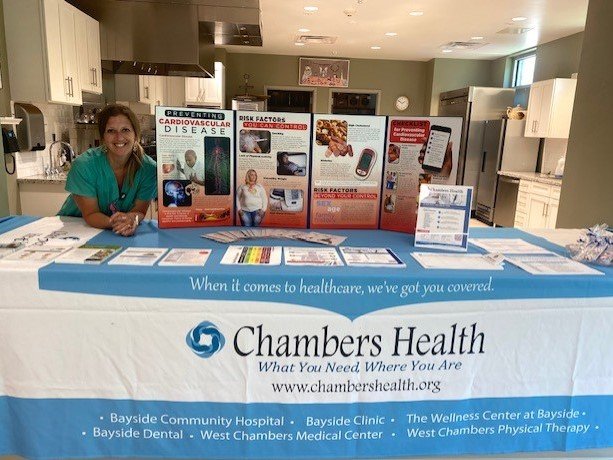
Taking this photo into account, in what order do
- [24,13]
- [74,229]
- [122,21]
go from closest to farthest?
[74,229] < [24,13] < [122,21]

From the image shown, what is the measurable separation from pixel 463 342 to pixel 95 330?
3.66ft

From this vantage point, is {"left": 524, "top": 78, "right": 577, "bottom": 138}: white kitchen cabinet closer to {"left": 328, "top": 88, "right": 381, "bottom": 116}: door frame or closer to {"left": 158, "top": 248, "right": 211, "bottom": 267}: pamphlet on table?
{"left": 328, "top": 88, "right": 381, "bottom": 116}: door frame

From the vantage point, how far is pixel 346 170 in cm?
186

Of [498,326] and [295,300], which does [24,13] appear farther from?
[498,326]

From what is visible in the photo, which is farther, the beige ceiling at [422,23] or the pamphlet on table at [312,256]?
the beige ceiling at [422,23]

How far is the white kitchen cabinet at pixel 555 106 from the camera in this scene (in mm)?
5992

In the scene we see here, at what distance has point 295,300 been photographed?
1353 millimetres

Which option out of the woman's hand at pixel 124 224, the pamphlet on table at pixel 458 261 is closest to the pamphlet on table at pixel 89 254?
the woman's hand at pixel 124 224

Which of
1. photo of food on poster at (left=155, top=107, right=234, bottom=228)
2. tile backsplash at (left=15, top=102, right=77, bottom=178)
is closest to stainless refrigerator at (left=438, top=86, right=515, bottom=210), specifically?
tile backsplash at (left=15, top=102, right=77, bottom=178)

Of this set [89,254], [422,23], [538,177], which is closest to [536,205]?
[538,177]

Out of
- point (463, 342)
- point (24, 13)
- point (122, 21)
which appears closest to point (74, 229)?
point (463, 342)

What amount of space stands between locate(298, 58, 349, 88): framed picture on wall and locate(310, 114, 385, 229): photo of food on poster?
26.0 ft

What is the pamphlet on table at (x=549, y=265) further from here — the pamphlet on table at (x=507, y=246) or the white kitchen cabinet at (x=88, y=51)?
the white kitchen cabinet at (x=88, y=51)

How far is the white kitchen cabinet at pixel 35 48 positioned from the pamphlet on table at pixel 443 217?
3084 mm
